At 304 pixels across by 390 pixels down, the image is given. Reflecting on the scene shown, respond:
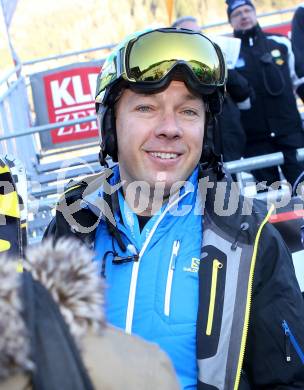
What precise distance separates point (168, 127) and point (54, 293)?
1141 mm

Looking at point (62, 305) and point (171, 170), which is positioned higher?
point (62, 305)

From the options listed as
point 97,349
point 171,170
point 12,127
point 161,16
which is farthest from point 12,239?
point 161,16

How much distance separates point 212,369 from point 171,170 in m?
0.70

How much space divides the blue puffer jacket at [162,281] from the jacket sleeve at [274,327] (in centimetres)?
21

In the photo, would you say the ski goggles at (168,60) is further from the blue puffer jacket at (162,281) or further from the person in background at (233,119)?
the person in background at (233,119)

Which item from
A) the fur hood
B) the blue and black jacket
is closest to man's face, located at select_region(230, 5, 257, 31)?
the blue and black jacket

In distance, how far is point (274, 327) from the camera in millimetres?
1987

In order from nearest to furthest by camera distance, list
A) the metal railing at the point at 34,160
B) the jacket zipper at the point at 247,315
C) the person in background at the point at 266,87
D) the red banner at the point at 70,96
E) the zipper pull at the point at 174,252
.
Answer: the jacket zipper at the point at 247,315 < the zipper pull at the point at 174,252 < the metal railing at the point at 34,160 < the person in background at the point at 266,87 < the red banner at the point at 70,96

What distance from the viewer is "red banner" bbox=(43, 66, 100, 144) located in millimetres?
9219

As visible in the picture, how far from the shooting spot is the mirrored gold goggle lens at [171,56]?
2.24m

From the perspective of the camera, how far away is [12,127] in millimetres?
7746

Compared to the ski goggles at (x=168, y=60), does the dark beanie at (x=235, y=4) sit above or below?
below

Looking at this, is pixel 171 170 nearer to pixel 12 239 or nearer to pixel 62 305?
pixel 12 239

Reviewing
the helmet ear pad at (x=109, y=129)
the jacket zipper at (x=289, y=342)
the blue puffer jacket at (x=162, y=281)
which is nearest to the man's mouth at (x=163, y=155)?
the blue puffer jacket at (x=162, y=281)
